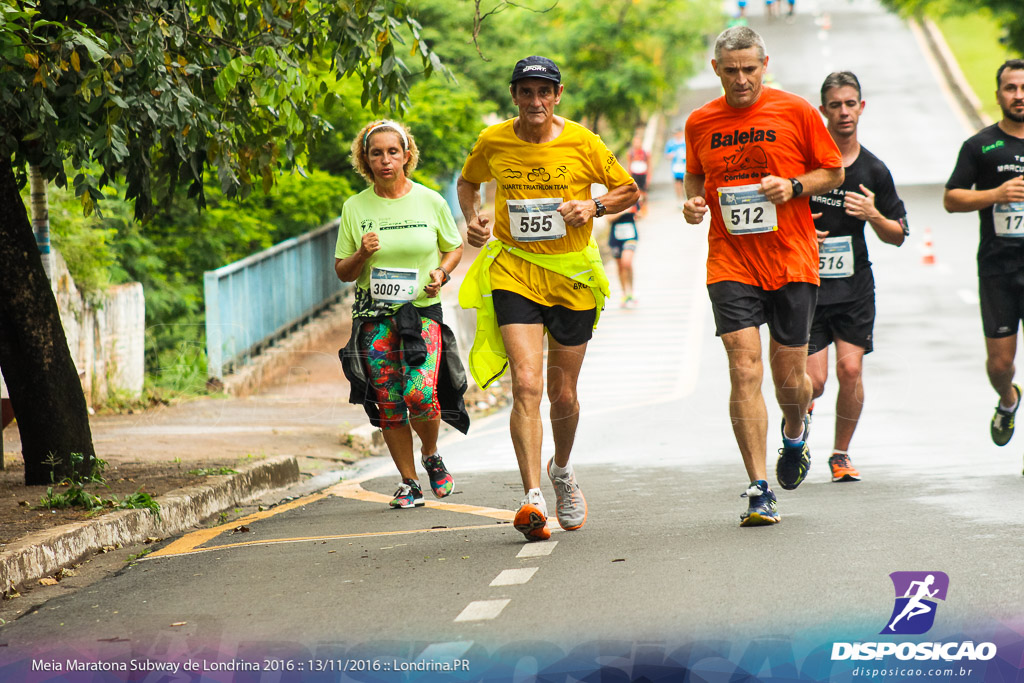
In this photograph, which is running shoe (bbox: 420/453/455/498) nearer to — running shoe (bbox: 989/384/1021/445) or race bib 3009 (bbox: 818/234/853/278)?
race bib 3009 (bbox: 818/234/853/278)

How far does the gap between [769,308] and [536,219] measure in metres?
1.22

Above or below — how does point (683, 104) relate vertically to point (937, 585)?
A: above

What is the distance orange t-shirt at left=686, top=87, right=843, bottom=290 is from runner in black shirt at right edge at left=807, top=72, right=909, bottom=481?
1.21 meters

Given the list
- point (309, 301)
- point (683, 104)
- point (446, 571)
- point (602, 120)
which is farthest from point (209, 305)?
point (683, 104)

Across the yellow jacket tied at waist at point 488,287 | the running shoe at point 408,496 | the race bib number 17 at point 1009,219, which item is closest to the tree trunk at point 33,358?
the running shoe at point 408,496

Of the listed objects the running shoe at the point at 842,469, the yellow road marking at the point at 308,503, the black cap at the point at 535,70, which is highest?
the black cap at the point at 535,70

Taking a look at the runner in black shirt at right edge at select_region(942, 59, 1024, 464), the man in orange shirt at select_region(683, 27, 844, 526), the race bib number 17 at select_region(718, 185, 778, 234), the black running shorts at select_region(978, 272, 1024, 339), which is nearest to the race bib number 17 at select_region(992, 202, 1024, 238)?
the runner in black shirt at right edge at select_region(942, 59, 1024, 464)

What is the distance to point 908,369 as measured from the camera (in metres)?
16.0

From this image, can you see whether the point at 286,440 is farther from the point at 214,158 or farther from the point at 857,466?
the point at 857,466

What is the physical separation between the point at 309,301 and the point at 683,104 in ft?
126

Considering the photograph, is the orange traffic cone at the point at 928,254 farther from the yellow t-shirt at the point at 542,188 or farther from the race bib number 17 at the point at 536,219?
the race bib number 17 at the point at 536,219

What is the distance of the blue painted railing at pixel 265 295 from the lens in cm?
1627

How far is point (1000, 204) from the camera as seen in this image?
831 cm

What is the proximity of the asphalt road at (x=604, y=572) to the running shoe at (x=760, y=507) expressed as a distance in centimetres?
7
